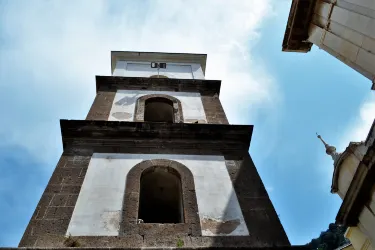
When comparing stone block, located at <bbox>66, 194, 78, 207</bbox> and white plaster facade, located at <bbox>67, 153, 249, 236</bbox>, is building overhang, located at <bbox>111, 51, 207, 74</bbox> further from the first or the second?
stone block, located at <bbox>66, 194, 78, 207</bbox>

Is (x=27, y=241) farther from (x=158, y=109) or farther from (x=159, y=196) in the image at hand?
(x=158, y=109)

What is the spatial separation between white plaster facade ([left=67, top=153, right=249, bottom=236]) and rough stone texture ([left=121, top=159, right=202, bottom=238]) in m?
0.12

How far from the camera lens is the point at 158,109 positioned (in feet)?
48.4

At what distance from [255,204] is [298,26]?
14.7 ft

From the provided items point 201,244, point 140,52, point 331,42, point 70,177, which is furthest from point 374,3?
point 140,52

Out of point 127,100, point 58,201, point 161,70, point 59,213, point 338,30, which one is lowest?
point 59,213

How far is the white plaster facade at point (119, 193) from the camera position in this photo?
7.44 metres

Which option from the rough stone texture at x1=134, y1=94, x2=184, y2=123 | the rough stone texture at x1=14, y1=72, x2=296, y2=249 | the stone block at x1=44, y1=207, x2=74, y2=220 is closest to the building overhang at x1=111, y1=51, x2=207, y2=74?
the rough stone texture at x1=134, y1=94, x2=184, y2=123

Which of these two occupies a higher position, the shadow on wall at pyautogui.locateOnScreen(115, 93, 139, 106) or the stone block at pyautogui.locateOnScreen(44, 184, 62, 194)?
the shadow on wall at pyautogui.locateOnScreen(115, 93, 139, 106)

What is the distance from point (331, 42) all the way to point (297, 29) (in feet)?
5.23

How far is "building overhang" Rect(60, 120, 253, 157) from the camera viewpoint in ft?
33.2

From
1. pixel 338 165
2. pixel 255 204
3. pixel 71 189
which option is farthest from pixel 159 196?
pixel 338 165

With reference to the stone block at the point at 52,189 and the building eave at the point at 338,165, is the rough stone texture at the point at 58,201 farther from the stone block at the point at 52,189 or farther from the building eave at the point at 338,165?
the building eave at the point at 338,165

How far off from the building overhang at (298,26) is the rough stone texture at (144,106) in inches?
158
